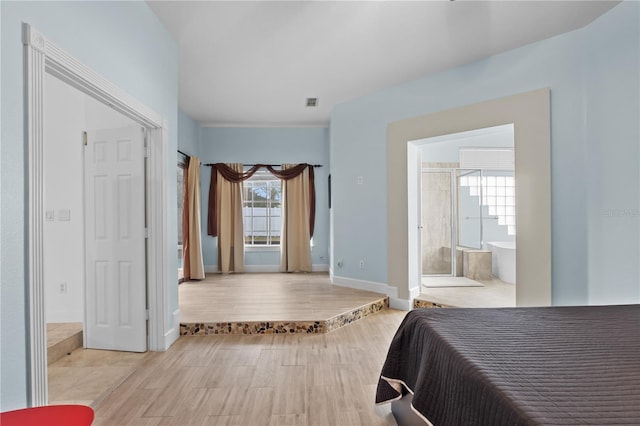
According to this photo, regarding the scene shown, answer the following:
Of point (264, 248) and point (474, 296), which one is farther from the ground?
point (264, 248)

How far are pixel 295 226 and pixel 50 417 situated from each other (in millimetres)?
5040

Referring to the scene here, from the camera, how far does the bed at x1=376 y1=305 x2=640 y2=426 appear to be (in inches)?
39.1

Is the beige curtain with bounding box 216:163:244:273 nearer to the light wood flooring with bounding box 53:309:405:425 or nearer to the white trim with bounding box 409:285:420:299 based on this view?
the light wood flooring with bounding box 53:309:405:425

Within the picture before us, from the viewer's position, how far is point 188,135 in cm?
549

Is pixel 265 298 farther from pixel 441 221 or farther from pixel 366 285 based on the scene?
pixel 441 221

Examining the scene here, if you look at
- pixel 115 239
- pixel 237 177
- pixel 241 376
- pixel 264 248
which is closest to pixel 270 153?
pixel 237 177

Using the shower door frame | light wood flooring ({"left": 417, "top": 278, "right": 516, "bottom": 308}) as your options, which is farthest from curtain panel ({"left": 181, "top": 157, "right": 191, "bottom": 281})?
the shower door frame

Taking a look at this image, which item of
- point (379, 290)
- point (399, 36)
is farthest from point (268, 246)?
point (399, 36)

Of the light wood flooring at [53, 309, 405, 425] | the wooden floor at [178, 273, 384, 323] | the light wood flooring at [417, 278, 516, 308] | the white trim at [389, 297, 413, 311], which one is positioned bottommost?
the light wood flooring at [53, 309, 405, 425]

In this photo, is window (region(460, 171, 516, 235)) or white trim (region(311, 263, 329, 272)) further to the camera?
white trim (region(311, 263, 329, 272))

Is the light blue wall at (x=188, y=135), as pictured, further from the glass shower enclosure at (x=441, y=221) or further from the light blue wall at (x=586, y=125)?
the glass shower enclosure at (x=441, y=221)

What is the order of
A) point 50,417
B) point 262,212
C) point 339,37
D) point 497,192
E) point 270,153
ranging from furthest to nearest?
point 262,212 < point 270,153 < point 497,192 < point 339,37 < point 50,417

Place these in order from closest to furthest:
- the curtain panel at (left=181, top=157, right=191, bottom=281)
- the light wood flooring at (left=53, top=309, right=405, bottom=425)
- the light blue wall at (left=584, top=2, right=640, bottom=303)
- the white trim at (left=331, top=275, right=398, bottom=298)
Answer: the light wood flooring at (left=53, top=309, right=405, bottom=425) < the light blue wall at (left=584, top=2, right=640, bottom=303) < the white trim at (left=331, top=275, right=398, bottom=298) < the curtain panel at (left=181, top=157, right=191, bottom=281)

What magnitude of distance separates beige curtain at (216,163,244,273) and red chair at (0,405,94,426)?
4973 millimetres
